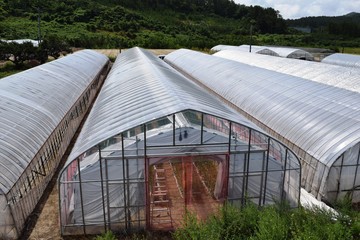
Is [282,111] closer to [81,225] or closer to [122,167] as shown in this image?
[122,167]

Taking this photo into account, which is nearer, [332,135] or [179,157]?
[179,157]

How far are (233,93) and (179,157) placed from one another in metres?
10.7

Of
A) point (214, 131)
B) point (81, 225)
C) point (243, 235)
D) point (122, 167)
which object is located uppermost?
point (214, 131)

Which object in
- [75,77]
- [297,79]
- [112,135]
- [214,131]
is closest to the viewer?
[112,135]

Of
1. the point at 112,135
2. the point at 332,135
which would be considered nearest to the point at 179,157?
the point at 112,135

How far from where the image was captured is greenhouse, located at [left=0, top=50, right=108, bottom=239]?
32.0ft

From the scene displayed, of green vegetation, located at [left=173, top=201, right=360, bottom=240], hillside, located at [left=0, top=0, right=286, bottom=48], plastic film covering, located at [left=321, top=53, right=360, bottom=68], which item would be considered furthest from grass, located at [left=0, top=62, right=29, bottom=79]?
plastic film covering, located at [left=321, top=53, right=360, bottom=68]

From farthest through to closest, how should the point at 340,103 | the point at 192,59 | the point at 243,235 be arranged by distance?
1. the point at 192,59
2. the point at 340,103
3. the point at 243,235

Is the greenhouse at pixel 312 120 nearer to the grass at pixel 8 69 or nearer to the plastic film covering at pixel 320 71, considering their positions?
the plastic film covering at pixel 320 71

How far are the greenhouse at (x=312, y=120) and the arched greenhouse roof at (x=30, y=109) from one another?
9204mm

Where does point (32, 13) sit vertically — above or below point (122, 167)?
above

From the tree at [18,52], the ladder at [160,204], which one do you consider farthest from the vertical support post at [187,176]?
the tree at [18,52]

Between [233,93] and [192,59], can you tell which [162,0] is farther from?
[233,93]

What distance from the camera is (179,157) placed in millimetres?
9891
